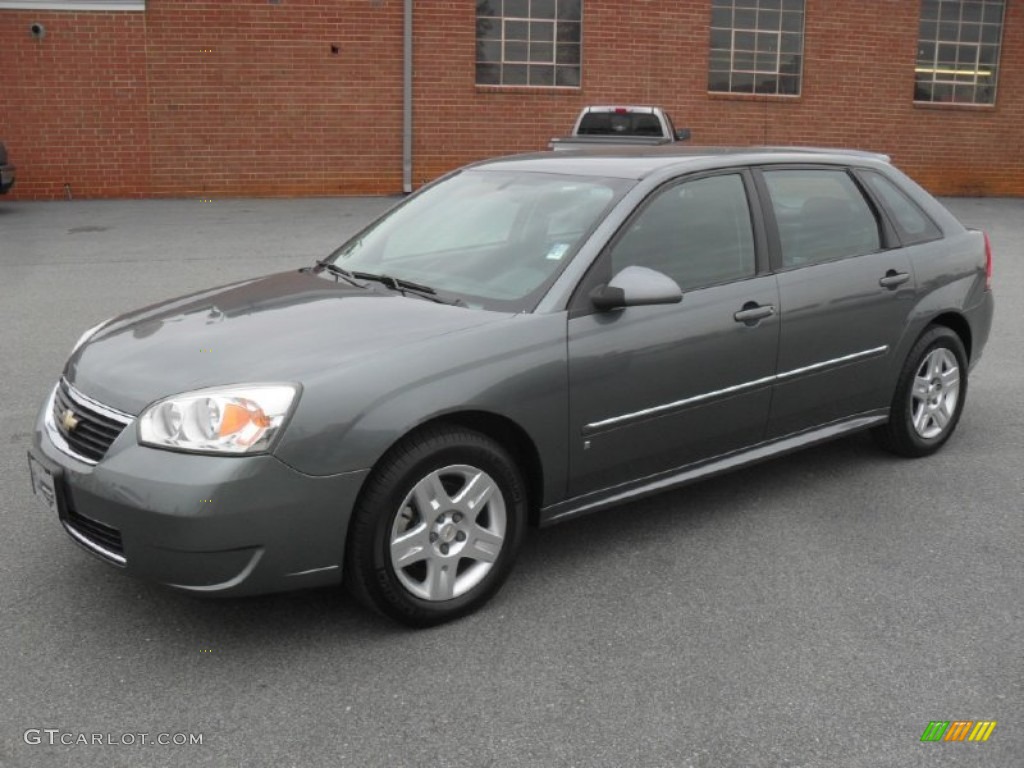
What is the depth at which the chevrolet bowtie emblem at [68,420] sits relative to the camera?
3652mm

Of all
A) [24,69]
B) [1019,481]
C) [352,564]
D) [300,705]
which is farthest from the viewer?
[24,69]

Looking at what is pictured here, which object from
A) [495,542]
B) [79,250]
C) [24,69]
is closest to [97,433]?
[495,542]

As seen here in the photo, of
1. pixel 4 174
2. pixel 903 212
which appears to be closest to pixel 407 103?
pixel 4 174

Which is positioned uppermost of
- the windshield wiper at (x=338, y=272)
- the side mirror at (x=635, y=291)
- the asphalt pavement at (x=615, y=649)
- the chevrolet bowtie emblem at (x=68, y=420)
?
the side mirror at (x=635, y=291)

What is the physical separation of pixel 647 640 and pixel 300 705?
1.13m

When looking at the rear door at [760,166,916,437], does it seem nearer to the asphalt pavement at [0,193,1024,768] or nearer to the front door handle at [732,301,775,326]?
the front door handle at [732,301,775,326]

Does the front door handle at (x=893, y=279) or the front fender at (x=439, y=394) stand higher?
the front door handle at (x=893, y=279)

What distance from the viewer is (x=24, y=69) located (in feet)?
56.9

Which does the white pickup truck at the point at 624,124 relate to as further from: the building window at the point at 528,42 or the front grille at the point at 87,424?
the front grille at the point at 87,424

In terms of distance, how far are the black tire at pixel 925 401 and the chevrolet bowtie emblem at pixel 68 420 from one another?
3645mm

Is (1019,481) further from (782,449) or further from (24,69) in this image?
(24,69)

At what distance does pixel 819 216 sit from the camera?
506 centimetres

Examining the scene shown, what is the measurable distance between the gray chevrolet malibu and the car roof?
23 millimetres

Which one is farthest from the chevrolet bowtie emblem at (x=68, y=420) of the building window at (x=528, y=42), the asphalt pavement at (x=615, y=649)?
the building window at (x=528, y=42)
